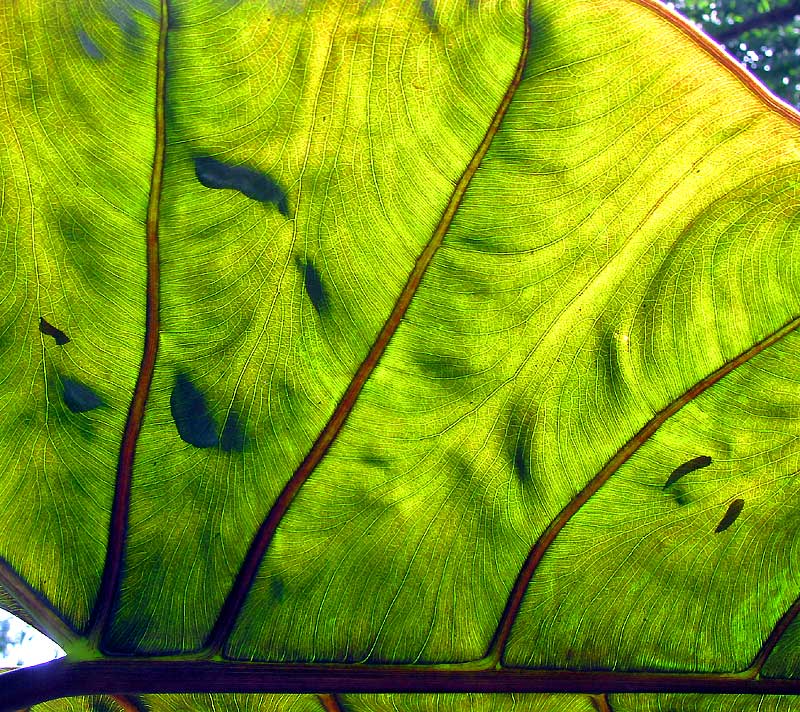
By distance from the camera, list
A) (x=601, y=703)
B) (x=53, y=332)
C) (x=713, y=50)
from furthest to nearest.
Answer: (x=601, y=703) < (x=53, y=332) < (x=713, y=50)

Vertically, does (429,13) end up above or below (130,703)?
above

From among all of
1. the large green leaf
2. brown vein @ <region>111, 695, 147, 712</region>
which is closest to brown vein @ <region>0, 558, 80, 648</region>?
the large green leaf

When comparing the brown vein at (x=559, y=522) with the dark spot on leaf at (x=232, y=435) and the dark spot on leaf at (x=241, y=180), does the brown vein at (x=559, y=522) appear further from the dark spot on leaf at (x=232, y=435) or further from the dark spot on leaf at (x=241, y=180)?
the dark spot on leaf at (x=241, y=180)

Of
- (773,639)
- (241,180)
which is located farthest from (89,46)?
(773,639)

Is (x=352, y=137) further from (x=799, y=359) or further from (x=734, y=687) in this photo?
(x=734, y=687)

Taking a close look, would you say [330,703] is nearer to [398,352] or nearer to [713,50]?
[398,352]

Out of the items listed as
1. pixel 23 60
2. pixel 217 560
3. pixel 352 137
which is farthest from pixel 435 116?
pixel 217 560

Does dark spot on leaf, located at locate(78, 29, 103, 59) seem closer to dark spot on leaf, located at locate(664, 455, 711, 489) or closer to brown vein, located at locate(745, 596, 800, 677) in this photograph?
dark spot on leaf, located at locate(664, 455, 711, 489)
